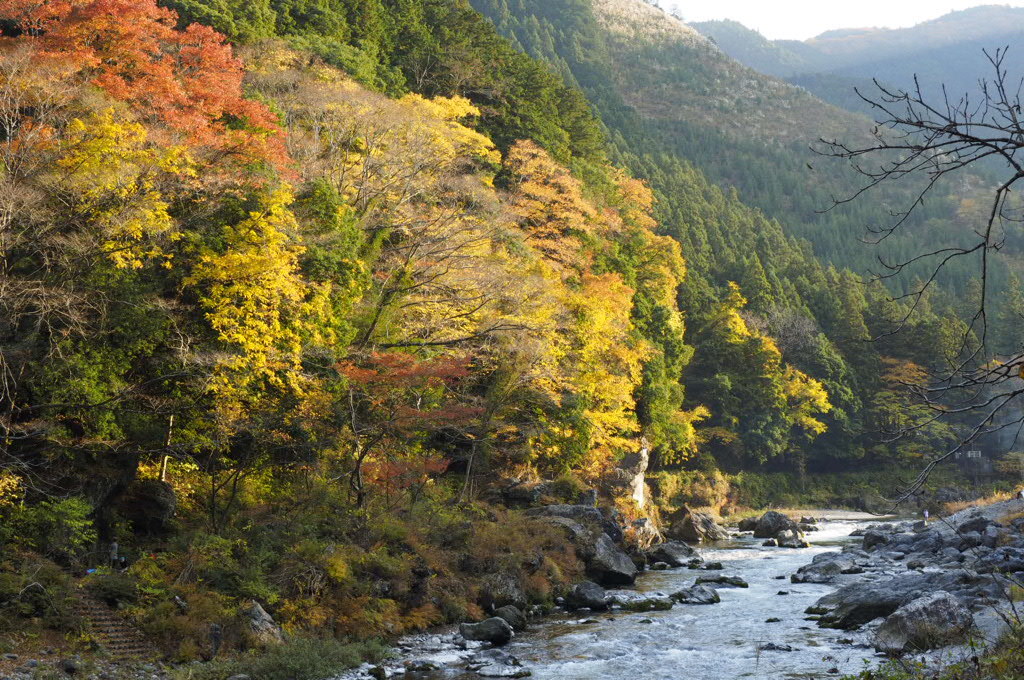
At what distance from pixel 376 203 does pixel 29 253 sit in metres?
13.7

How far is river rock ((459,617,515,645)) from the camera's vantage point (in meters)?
15.2

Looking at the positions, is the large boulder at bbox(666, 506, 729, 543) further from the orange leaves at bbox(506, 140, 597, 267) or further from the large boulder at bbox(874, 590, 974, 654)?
the large boulder at bbox(874, 590, 974, 654)

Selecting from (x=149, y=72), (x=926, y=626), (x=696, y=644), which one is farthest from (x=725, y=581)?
(x=149, y=72)

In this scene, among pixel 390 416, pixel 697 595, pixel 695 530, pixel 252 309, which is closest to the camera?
pixel 252 309

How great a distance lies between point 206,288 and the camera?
1800 centimetres

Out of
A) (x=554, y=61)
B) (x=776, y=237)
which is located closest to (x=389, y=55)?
(x=776, y=237)

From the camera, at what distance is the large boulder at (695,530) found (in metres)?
35.1

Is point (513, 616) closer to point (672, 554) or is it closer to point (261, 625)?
point (261, 625)

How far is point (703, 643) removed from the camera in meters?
14.6

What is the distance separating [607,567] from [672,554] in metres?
5.51

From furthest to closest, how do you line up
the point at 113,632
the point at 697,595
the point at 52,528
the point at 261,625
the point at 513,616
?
the point at 697,595
the point at 513,616
the point at 52,528
the point at 261,625
the point at 113,632

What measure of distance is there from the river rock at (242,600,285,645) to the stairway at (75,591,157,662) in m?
1.65

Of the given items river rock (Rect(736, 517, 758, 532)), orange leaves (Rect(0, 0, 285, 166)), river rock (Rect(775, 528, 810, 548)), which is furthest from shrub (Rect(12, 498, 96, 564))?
river rock (Rect(736, 517, 758, 532))

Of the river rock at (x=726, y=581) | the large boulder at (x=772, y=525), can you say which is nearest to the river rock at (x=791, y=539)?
the large boulder at (x=772, y=525)
